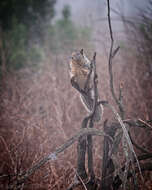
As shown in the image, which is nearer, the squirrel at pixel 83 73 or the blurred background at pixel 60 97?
the squirrel at pixel 83 73

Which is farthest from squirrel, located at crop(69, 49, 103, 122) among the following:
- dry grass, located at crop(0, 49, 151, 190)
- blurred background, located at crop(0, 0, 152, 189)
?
dry grass, located at crop(0, 49, 151, 190)

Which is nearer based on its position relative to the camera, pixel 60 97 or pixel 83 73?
pixel 83 73

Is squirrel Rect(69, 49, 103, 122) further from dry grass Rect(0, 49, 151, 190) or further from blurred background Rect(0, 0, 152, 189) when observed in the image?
dry grass Rect(0, 49, 151, 190)

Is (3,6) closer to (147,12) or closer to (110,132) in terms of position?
(147,12)

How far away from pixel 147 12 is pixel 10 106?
140 centimetres

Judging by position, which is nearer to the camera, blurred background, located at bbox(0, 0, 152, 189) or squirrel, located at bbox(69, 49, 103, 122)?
squirrel, located at bbox(69, 49, 103, 122)

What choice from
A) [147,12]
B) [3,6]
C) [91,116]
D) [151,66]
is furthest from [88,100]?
[3,6]

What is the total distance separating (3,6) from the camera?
3494mm

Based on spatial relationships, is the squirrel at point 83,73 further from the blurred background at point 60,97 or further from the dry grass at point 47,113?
the dry grass at point 47,113

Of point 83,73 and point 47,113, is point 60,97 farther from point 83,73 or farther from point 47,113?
point 83,73

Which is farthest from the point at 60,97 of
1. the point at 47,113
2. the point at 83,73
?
the point at 83,73

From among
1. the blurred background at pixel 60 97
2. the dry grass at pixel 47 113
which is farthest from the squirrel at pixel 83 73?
the dry grass at pixel 47 113

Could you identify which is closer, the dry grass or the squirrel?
the squirrel

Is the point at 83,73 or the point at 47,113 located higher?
the point at 83,73
